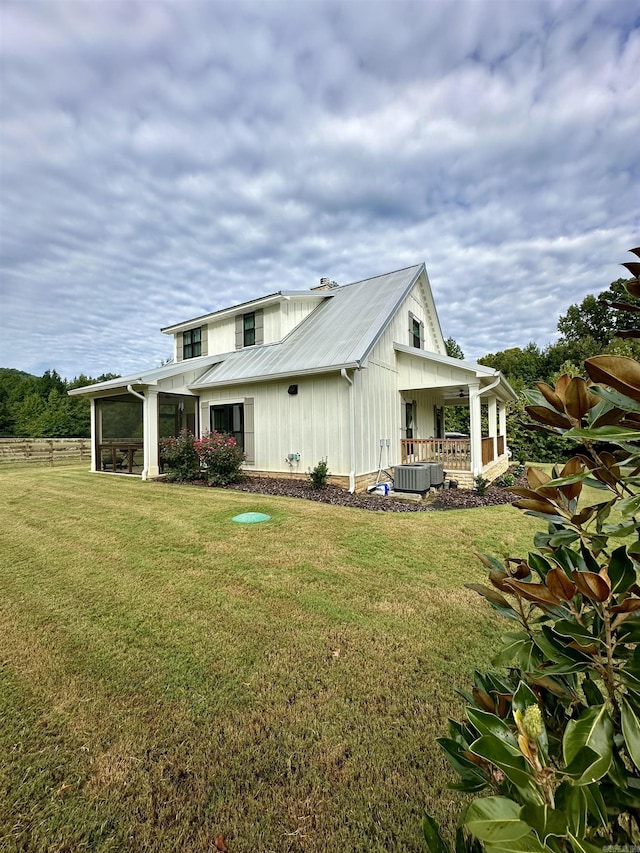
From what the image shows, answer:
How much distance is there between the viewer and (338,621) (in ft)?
11.1

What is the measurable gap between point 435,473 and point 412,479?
3.10 ft

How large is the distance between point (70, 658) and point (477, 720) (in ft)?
10.9

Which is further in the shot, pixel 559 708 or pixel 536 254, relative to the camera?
pixel 536 254

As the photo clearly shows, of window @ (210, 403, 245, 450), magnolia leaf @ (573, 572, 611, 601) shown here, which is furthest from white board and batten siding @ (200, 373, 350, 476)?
magnolia leaf @ (573, 572, 611, 601)

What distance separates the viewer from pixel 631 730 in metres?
0.70

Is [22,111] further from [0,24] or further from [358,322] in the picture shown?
[358,322]

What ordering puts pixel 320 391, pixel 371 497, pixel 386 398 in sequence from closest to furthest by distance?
pixel 371 497 → pixel 320 391 → pixel 386 398

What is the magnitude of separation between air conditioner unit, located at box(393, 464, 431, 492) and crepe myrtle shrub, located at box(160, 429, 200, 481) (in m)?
6.14

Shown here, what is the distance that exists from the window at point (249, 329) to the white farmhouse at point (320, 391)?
0.05 m

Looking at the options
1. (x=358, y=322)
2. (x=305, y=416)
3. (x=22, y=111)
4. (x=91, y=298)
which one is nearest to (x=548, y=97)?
(x=358, y=322)

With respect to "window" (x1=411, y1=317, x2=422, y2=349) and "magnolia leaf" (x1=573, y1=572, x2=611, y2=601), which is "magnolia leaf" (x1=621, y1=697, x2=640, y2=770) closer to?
"magnolia leaf" (x1=573, y1=572, x2=611, y2=601)

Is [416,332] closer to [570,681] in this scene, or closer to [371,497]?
[371,497]

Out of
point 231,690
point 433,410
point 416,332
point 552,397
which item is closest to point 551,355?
point 433,410

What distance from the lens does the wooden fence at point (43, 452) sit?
59.9 ft
